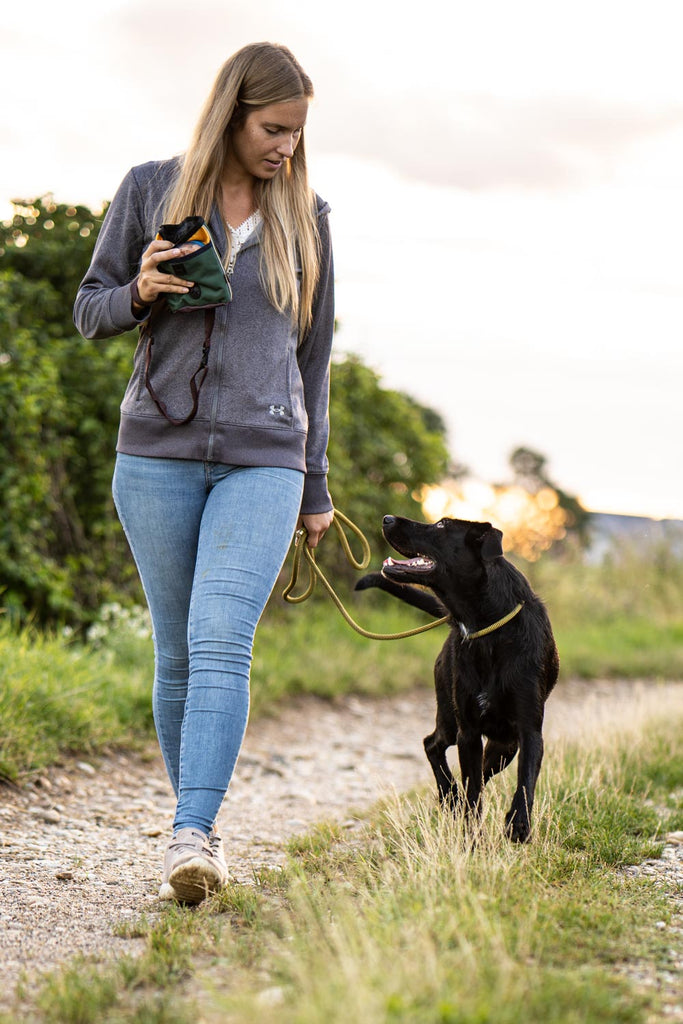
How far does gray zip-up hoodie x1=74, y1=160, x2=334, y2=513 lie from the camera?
2.94 metres

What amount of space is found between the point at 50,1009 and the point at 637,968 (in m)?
1.17

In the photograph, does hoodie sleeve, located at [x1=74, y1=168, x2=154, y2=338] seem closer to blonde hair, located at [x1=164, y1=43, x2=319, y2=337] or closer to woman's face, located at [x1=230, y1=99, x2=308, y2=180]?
blonde hair, located at [x1=164, y1=43, x2=319, y2=337]

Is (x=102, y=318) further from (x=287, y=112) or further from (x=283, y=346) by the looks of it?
(x=287, y=112)

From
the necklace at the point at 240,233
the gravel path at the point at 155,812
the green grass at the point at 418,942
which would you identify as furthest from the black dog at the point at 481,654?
the necklace at the point at 240,233

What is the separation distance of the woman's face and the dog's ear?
1338 millimetres

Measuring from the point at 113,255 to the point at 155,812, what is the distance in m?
2.43

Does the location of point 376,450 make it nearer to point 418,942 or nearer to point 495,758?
point 495,758

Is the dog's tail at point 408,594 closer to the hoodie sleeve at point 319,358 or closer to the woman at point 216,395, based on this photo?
the hoodie sleeve at point 319,358

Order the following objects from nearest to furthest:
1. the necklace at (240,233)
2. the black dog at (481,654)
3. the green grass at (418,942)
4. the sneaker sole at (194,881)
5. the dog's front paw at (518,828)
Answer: the green grass at (418,942) < the sneaker sole at (194,881) < the necklace at (240,233) < the dog's front paw at (518,828) < the black dog at (481,654)

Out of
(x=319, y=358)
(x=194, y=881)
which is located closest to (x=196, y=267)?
(x=319, y=358)

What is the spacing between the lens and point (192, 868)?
2.64 meters

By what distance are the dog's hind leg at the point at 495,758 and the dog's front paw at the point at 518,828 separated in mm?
498

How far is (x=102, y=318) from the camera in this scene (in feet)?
9.84

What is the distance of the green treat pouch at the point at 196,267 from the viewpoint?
280 cm
